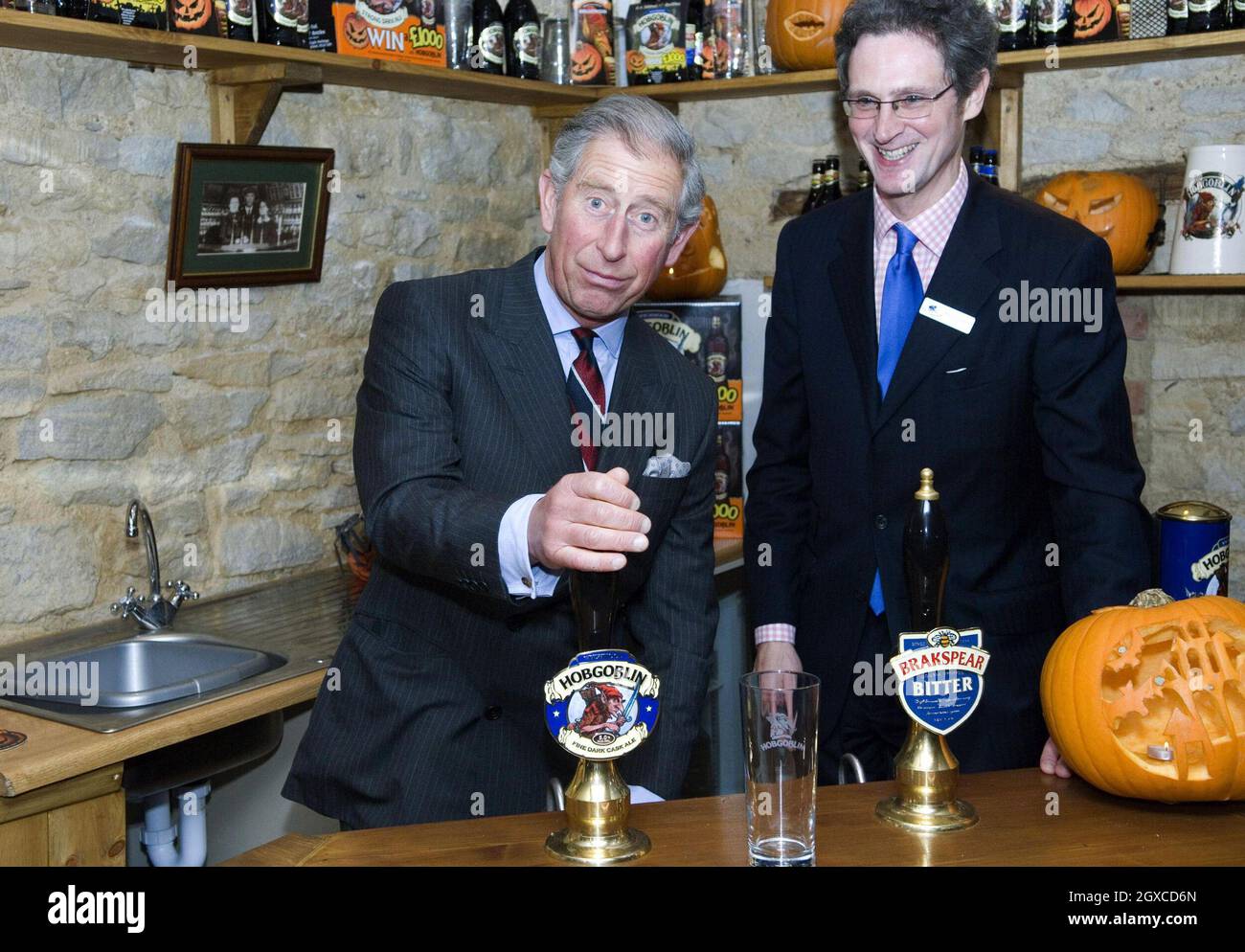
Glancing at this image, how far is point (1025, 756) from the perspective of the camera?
2.00 metres

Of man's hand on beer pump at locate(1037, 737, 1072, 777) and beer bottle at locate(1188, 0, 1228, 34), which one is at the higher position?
beer bottle at locate(1188, 0, 1228, 34)

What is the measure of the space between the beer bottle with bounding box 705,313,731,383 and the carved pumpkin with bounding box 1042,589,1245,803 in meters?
2.19

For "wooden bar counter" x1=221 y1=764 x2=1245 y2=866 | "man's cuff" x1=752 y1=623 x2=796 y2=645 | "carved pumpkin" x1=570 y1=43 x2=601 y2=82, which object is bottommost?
"wooden bar counter" x1=221 y1=764 x2=1245 y2=866

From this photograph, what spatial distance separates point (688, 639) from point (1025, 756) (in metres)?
0.53

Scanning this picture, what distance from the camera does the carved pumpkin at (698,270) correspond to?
3.55m

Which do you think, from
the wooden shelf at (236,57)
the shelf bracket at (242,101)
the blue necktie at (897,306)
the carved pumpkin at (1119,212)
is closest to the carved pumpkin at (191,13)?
the wooden shelf at (236,57)

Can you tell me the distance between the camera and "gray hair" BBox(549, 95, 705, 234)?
185 cm

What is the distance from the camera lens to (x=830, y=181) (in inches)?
135

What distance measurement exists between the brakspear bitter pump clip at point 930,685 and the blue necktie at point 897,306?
2.34ft

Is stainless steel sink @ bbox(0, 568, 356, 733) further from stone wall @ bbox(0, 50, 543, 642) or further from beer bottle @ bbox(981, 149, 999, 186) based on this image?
beer bottle @ bbox(981, 149, 999, 186)

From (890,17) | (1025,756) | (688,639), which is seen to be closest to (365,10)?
(890,17)

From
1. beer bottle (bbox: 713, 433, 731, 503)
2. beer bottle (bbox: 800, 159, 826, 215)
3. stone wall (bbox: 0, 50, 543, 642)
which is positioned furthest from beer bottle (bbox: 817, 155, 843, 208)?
A: stone wall (bbox: 0, 50, 543, 642)
